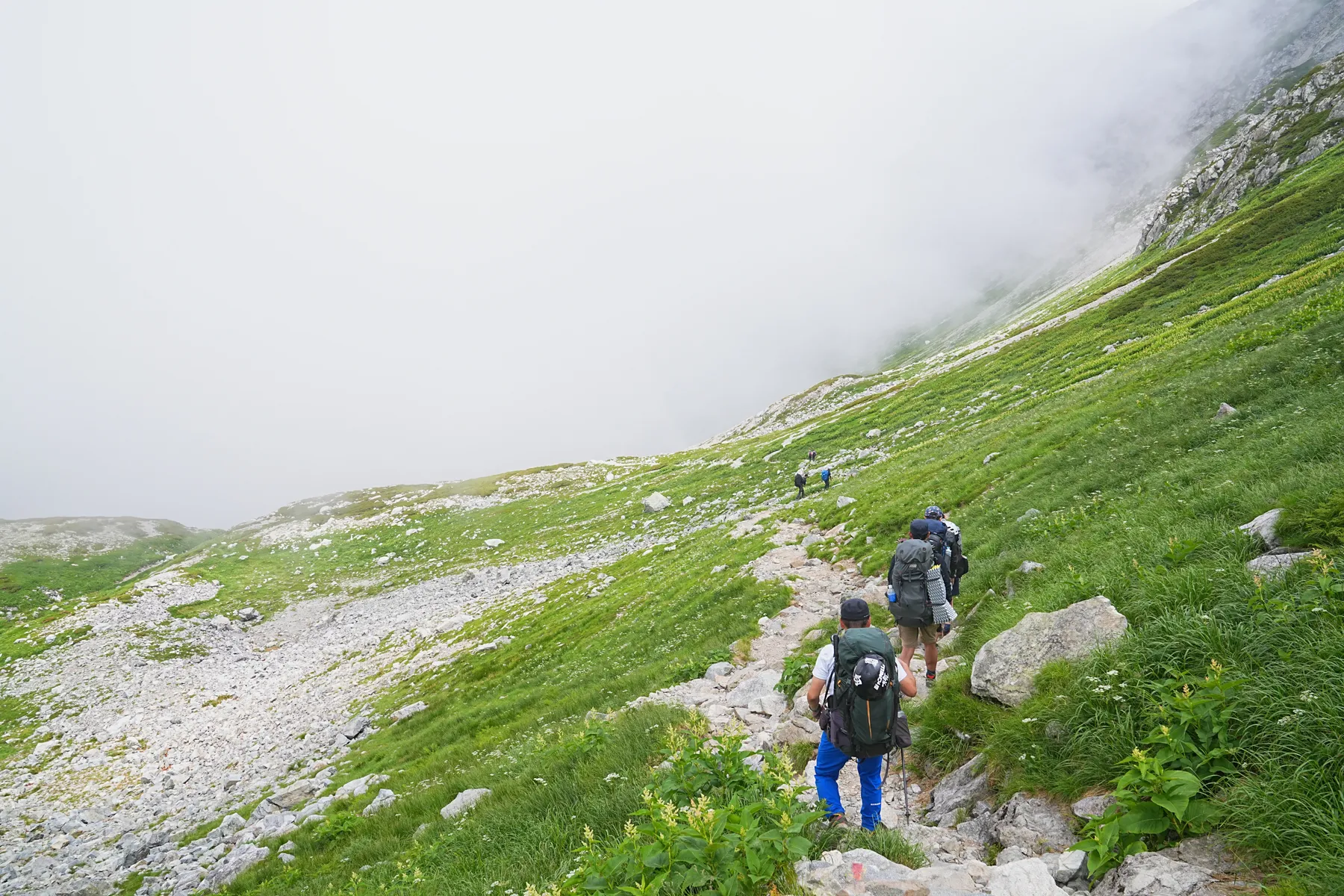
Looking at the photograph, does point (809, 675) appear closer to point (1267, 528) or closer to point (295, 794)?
point (1267, 528)

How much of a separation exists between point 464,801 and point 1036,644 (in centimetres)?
1165

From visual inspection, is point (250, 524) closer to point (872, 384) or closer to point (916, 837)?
point (872, 384)

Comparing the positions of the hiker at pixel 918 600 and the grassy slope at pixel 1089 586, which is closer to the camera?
the grassy slope at pixel 1089 586

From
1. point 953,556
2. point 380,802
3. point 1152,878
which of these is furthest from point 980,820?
point 380,802

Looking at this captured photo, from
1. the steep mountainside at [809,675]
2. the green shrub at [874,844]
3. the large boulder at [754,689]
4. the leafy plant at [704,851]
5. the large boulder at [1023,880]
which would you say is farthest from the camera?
the large boulder at [754,689]

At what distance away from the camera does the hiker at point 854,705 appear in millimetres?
6777

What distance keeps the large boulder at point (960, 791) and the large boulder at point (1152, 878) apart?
2.39m

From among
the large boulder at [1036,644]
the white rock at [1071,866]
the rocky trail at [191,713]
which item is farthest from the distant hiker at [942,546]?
the rocky trail at [191,713]

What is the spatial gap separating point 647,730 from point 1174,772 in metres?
8.34

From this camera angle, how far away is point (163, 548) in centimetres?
10694

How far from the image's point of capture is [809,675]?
1220cm

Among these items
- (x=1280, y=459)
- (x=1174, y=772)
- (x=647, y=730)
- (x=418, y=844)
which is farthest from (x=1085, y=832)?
(x=418, y=844)

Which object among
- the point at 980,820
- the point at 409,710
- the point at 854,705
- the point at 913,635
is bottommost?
the point at 409,710

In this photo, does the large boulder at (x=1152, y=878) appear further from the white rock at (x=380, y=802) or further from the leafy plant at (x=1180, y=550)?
the white rock at (x=380, y=802)
